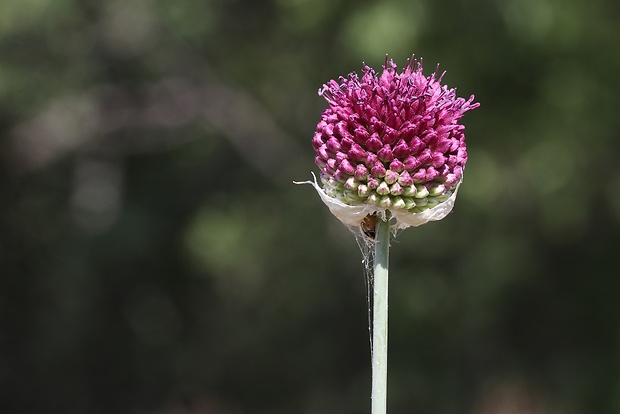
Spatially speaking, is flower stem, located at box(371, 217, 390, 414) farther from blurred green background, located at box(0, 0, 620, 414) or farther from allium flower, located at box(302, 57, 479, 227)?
blurred green background, located at box(0, 0, 620, 414)

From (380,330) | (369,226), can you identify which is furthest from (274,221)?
(380,330)

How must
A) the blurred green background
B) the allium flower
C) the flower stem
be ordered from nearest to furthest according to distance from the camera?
1. the flower stem
2. the allium flower
3. the blurred green background

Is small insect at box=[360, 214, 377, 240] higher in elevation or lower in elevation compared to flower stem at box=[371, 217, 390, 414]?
higher

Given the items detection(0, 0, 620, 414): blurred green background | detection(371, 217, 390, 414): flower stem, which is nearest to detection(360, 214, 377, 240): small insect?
detection(371, 217, 390, 414): flower stem

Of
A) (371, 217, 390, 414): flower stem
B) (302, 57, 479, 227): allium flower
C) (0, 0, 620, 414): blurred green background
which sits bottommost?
(371, 217, 390, 414): flower stem

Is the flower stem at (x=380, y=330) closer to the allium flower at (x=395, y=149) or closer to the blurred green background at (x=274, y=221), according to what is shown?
the allium flower at (x=395, y=149)

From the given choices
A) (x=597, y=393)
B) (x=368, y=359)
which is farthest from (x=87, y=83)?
(x=597, y=393)

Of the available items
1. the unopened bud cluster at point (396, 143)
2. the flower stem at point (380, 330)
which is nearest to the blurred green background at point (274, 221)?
the unopened bud cluster at point (396, 143)

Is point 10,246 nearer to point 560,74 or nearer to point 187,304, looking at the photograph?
point 187,304
